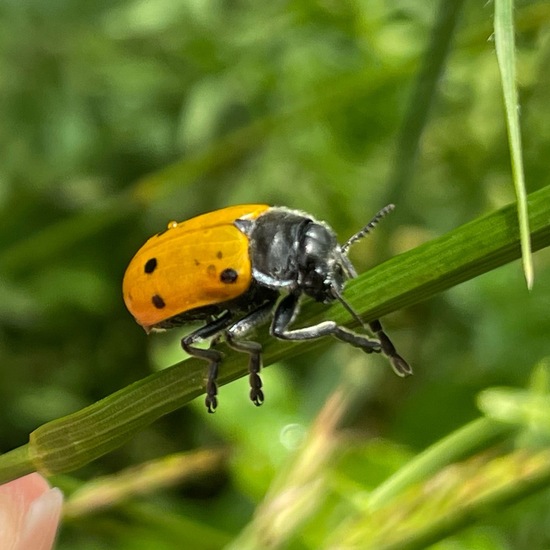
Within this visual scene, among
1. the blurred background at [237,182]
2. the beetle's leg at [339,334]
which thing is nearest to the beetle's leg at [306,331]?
the beetle's leg at [339,334]

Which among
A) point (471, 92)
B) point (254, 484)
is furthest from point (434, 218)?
point (254, 484)

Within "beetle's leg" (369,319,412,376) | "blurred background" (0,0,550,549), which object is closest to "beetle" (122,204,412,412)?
"beetle's leg" (369,319,412,376)

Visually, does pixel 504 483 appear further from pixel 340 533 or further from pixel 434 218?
pixel 434 218

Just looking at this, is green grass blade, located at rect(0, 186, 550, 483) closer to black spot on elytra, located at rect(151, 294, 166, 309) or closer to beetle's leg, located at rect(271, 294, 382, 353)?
beetle's leg, located at rect(271, 294, 382, 353)

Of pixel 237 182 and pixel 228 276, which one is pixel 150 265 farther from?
pixel 237 182

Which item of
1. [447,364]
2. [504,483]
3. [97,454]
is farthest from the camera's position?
[447,364]

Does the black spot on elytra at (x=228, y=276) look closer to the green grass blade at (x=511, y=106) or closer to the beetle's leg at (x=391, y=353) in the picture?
the beetle's leg at (x=391, y=353)

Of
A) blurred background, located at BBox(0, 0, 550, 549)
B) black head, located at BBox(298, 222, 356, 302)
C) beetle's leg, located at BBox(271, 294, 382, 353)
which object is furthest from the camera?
blurred background, located at BBox(0, 0, 550, 549)
